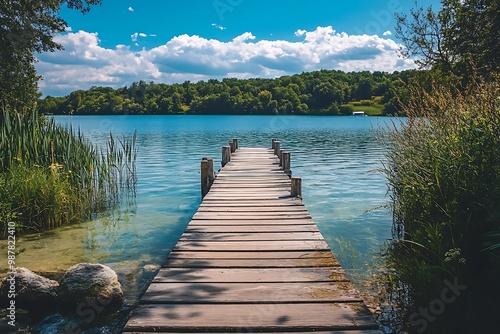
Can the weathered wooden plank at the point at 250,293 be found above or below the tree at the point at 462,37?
below

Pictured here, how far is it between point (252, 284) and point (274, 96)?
A: 4002 inches

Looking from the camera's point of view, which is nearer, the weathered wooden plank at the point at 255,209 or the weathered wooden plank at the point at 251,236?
the weathered wooden plank at the point at 251,236

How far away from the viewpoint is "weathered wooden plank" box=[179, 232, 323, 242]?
5.56 metres

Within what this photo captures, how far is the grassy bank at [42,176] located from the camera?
820cm

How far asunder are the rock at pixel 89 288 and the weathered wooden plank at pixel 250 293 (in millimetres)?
1733

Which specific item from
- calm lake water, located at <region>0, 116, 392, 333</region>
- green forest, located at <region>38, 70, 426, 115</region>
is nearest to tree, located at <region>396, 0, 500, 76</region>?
calm lake water, located at <region>0, 116, 392, 333</region>

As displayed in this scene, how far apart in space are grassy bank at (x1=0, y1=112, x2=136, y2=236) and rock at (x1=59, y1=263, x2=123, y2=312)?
11.2 ft

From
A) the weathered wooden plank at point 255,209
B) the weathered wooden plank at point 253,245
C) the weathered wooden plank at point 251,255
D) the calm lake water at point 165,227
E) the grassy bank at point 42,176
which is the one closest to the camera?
the weathered wooden plank at point 251,255

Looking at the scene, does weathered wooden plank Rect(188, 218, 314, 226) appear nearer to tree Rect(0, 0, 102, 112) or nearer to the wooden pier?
the wooden pier

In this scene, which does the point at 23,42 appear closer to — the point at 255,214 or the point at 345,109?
the point at 255,214

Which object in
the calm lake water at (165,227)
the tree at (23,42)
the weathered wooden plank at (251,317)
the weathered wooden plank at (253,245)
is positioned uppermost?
the tree at (23,42)

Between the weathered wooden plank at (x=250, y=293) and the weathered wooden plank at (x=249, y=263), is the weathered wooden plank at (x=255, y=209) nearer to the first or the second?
the weathered wooden plank at (x=249, y=263)

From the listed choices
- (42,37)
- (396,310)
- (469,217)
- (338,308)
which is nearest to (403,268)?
(396,310)

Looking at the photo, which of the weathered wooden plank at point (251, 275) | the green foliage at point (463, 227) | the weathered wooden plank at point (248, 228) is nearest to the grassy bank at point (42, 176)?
the weathered wooden plank at point (248, 228)
